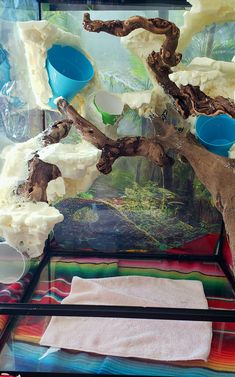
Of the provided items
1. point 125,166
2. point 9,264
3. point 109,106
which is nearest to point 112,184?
point 125,166

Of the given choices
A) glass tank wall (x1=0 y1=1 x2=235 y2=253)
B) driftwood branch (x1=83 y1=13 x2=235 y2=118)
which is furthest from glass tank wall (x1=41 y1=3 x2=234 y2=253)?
driftwood branch (x1=83 y1=13 x2=235 y2=118)

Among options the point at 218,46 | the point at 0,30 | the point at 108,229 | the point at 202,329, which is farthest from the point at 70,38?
the point at 202,329

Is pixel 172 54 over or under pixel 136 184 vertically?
over

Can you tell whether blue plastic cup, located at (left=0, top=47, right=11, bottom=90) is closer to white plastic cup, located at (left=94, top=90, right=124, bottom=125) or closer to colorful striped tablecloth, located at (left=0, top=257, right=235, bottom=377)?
white plastic cup, located at (left=94, top=90, right=124, bottom=125)

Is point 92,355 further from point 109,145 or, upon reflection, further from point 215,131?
point 215,131

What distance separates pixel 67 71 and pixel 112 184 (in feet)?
1.50

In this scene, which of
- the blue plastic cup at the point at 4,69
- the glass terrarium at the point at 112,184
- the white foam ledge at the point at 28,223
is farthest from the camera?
the blue plastic cup at the point at 4,69

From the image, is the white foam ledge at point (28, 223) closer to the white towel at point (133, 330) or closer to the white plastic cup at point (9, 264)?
the white plastic cup at point (9, 264)

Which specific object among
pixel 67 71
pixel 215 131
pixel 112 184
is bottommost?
pixel 112 184

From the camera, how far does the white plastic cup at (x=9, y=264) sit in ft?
3.11

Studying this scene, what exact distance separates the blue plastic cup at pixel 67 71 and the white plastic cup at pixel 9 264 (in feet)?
1.25

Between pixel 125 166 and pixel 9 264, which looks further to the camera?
pixel 125 166

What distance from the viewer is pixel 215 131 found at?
1034 millimetres

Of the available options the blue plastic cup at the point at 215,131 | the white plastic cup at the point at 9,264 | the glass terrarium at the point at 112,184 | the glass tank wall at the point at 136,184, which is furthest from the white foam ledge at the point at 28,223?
the glass tank wall at the point at 136,184
